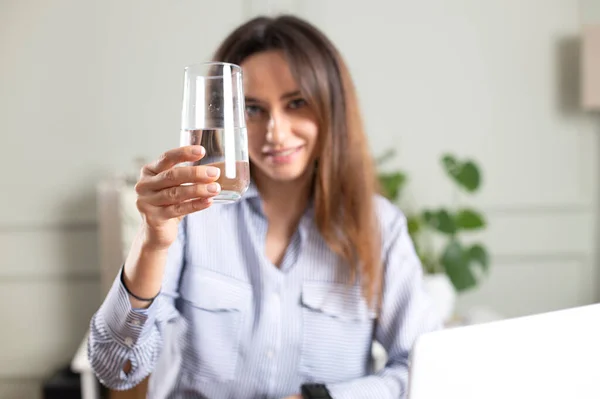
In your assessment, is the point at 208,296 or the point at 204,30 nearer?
the point at 208,296

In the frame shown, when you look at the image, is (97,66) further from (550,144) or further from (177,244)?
(550,144)

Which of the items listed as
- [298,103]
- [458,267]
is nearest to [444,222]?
[458,267]

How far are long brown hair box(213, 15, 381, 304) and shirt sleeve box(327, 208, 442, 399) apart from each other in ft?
0.11

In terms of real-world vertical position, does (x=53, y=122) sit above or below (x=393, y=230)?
above

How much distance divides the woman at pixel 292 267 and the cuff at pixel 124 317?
0.11 metres

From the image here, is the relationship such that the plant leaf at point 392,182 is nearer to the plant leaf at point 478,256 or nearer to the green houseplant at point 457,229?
the green houseplant at point 457,229

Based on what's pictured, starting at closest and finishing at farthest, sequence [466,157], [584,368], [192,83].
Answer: [584,368] < [192,83] < [466,157]

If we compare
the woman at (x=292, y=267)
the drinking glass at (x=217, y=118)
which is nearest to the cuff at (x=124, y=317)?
the woman at (x=292, y=267)

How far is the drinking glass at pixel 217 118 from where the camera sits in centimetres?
77

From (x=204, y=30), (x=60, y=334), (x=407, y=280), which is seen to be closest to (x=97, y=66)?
(x=204, y=30)

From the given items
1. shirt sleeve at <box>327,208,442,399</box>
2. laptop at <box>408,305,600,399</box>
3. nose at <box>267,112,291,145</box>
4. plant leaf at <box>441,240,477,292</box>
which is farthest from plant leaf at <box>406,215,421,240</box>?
laptop at <box>408,305,600,399</box>

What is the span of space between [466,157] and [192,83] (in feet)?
7.69

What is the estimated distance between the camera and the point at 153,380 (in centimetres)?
129

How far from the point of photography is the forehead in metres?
1.24
